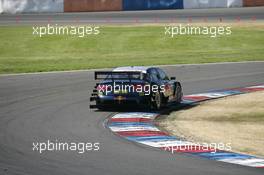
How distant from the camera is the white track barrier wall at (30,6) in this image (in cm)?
5319

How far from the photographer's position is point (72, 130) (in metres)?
15.1

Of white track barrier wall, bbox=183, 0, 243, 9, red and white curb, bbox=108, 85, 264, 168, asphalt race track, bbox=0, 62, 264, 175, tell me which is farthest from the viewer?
white track barrier wall, bbox=183, 0, 243, 9

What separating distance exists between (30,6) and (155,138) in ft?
134

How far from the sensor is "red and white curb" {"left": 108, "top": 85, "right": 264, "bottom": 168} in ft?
39.0

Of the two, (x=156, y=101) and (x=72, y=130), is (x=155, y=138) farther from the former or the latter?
(x=156, y=101)

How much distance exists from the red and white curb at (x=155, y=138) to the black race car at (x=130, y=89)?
41 cm

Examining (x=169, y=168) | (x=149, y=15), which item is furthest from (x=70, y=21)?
(x=169, y=168)

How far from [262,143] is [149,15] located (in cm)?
3607
